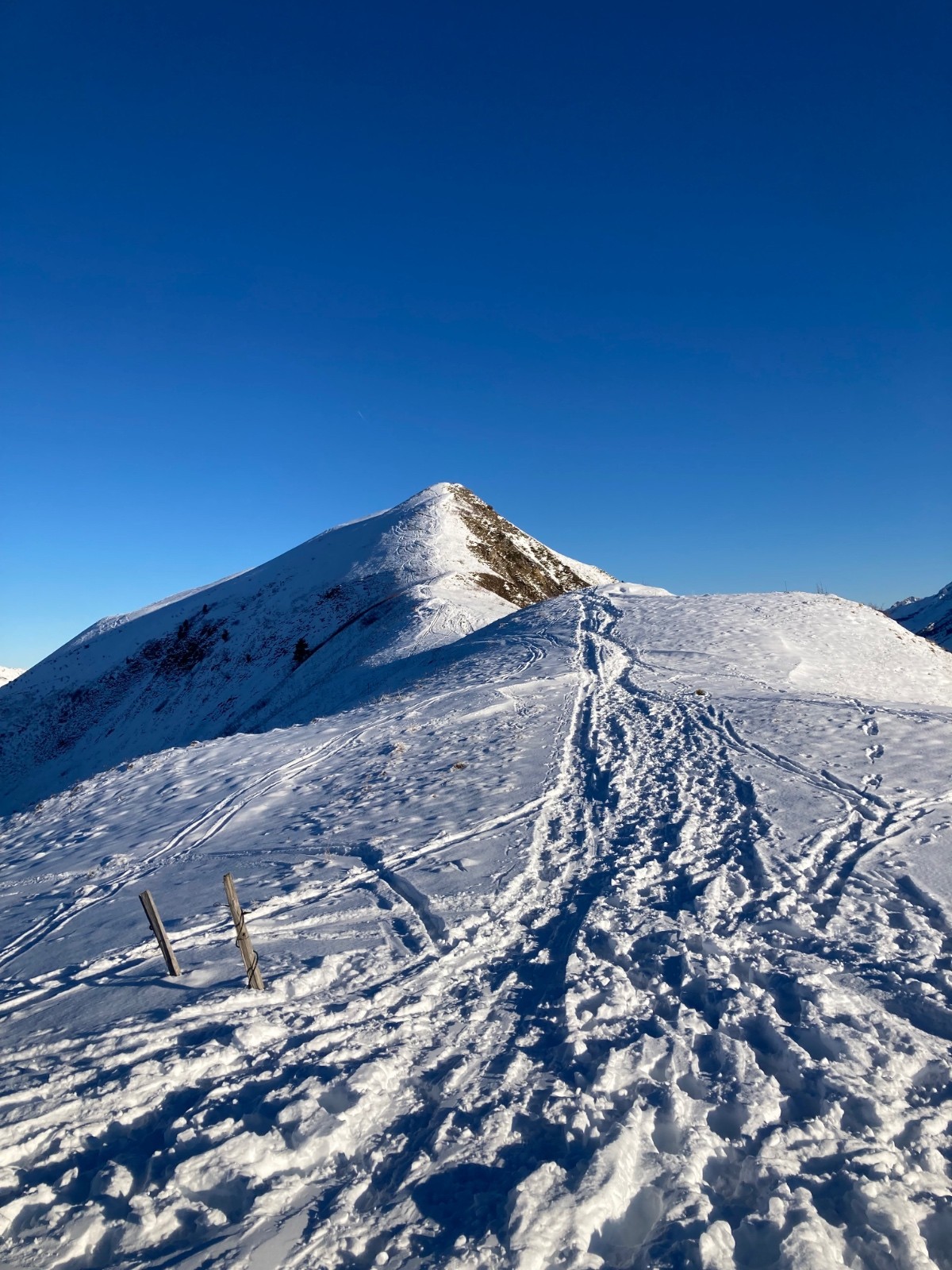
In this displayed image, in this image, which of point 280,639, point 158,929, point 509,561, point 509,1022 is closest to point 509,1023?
point 509,1022

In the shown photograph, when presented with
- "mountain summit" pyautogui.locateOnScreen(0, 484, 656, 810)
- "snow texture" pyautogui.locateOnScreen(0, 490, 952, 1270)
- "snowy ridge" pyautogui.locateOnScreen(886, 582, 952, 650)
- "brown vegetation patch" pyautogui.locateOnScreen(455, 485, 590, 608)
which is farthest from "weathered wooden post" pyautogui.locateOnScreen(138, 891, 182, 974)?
"snowy ridge" pyautogui.locateOnScreen(886, 582, 952, 650)

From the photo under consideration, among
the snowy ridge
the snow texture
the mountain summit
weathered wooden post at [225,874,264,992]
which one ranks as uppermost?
the mountain summit

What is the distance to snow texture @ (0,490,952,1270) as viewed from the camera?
386 cm

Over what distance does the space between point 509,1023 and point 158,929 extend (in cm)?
327

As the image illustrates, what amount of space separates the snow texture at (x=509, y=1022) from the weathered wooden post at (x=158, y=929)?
0.65 feet

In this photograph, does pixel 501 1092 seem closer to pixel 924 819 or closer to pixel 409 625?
pixel 924 819

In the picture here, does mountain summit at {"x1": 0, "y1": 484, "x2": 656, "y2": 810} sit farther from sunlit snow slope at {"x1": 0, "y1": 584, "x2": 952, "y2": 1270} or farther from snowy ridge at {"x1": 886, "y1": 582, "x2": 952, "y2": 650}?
snowy ridge at {"x1": 886, "y1": 582, "x2": 952, "y2": 650}

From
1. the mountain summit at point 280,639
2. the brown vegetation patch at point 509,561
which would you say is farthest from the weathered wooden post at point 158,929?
the brown vegetation patch at point 509,561

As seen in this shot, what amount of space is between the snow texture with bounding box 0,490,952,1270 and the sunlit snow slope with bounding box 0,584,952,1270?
0.09 feet

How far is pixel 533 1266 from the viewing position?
3.58 metres

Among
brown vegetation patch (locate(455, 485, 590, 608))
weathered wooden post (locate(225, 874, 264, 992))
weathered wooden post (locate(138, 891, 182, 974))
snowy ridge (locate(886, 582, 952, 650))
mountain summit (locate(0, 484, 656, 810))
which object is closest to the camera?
weathered wooden post (locate(138, 891, 182, 974))

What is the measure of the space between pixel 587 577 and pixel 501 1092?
5935cm

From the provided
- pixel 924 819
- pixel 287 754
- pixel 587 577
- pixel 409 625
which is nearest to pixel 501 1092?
pixel 924 819

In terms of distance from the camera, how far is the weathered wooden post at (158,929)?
225 inches
